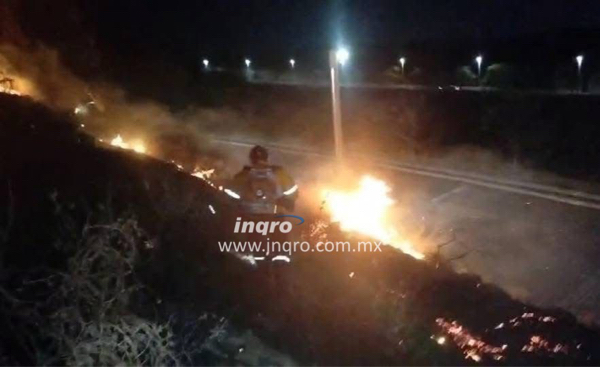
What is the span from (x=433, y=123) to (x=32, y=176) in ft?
51.0

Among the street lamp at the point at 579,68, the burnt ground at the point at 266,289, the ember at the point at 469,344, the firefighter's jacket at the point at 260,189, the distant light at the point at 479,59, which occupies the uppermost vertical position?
the distant light at the point at 479,59

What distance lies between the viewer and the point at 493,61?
38531mm

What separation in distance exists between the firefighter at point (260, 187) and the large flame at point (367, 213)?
195 cm

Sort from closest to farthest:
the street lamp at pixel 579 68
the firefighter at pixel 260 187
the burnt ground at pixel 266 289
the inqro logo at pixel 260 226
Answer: the burnt ground at pixel 266 289
the firefighter at pixel 260 187
the inqro logo at pixel 260 226
the street lamp at pixel 579 68

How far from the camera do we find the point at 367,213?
1027cm

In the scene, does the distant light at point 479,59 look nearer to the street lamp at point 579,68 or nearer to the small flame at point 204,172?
the street lamp at point 579,68

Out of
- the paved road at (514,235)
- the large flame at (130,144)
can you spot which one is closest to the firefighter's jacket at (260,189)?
the paved road at (514,235)

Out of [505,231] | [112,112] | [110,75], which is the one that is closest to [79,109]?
[112,112]

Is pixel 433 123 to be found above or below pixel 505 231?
above

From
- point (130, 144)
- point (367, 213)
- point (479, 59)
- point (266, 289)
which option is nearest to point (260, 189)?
point (266, 289)

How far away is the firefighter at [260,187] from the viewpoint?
21.8 feet

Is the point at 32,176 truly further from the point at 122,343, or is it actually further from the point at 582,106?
the point at 582,106

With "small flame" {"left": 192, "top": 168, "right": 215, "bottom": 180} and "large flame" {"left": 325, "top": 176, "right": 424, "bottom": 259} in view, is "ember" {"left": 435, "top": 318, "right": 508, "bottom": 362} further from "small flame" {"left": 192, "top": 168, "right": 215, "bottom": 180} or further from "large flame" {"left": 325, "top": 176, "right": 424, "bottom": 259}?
"small flame" {"left": 192, "top": 168, "right": 215, "bottom": 180}

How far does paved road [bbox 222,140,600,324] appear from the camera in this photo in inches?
306
